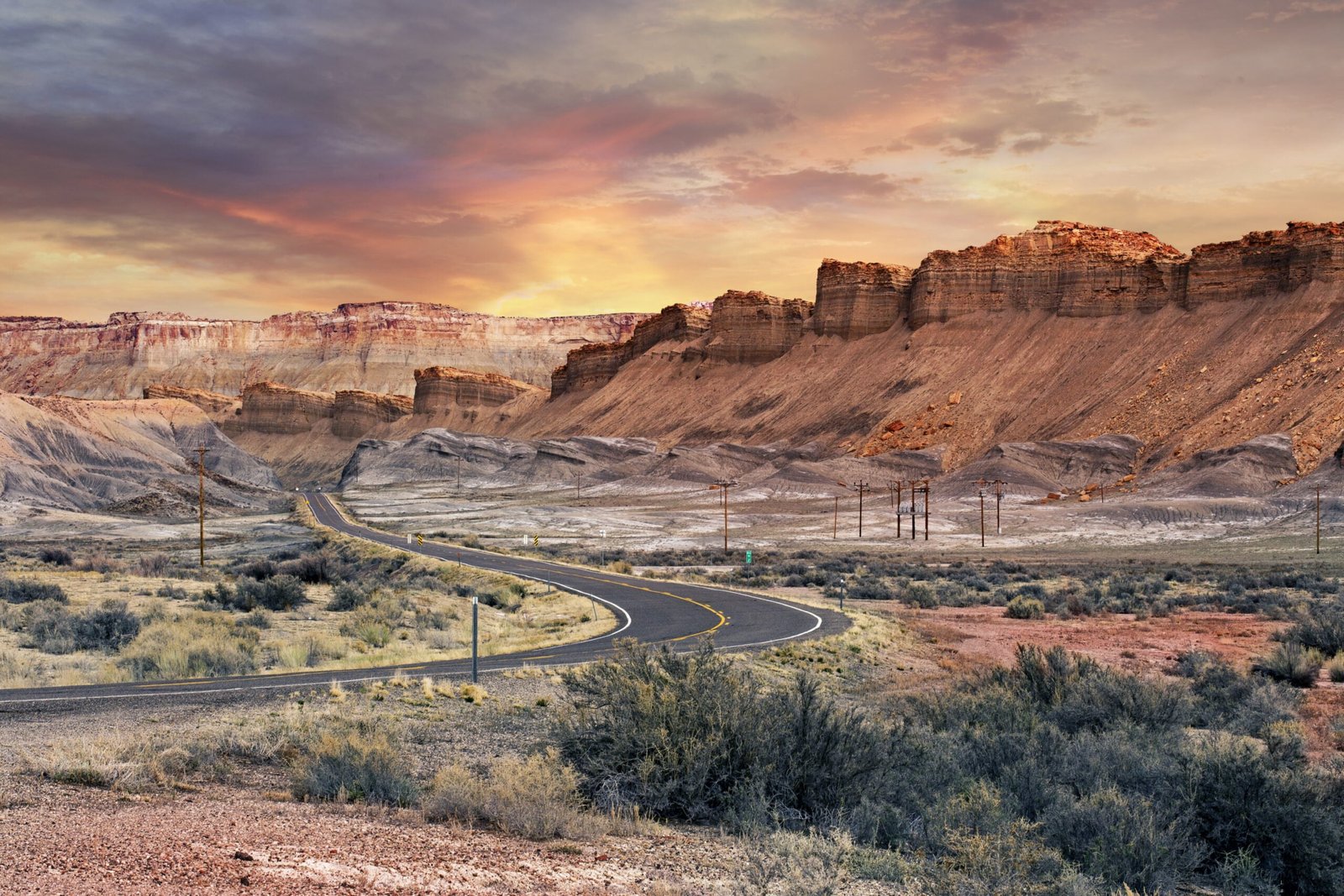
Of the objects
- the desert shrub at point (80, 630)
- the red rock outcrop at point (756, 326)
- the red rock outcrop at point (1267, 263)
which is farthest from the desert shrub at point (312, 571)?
the red rock outcrop at point (756, 326)

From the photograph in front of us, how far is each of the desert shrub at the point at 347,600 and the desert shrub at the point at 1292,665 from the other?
18994mm

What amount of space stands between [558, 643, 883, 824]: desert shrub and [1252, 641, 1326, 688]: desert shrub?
11.4m

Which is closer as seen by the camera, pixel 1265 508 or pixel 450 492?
pixel 1265 508

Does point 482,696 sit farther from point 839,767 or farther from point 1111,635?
point 1111,635

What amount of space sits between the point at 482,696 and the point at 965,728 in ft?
18.8

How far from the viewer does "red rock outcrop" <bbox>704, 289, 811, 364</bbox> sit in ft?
468

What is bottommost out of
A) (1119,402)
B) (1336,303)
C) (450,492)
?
(450,492)

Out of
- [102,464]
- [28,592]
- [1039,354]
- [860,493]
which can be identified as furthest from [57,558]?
[1039,354]

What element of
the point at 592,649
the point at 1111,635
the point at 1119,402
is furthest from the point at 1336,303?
the point at 592,649

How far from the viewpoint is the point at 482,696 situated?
14133mm

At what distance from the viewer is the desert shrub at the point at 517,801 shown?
810cm

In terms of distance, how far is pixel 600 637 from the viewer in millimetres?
21641

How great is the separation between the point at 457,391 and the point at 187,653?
17801 cm

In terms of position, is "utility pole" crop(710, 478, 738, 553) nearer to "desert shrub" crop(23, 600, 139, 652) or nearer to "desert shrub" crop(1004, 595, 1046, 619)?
"desert shrub" crop(1004, 595, 1046, 619)
